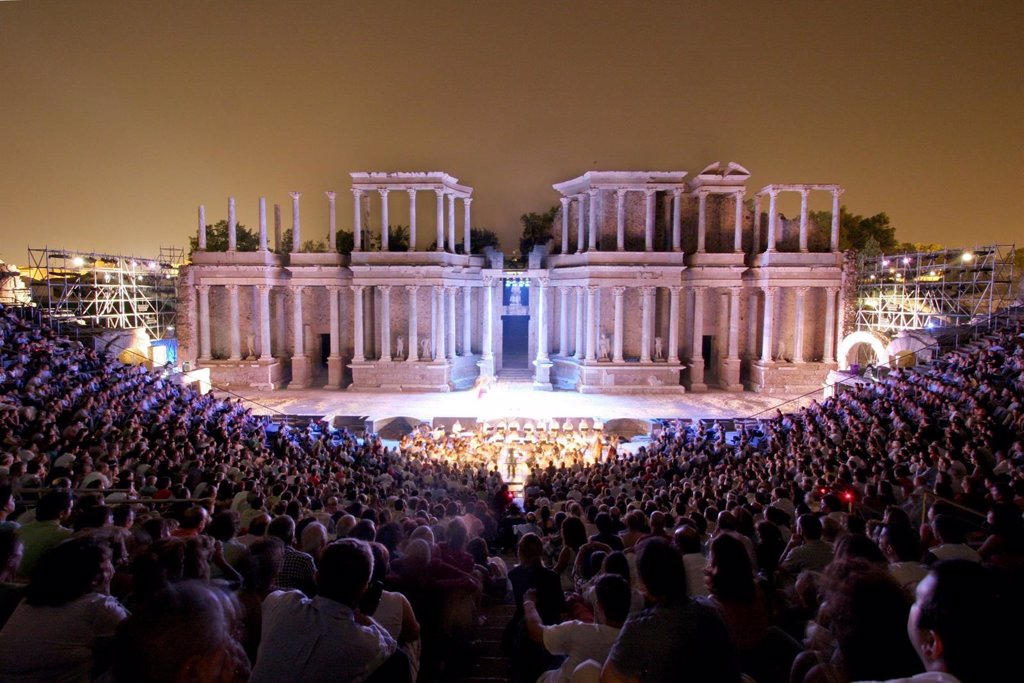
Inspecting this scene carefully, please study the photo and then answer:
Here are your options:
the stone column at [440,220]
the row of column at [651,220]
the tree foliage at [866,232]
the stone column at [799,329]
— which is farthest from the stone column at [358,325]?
the tree foliage at [866,232]

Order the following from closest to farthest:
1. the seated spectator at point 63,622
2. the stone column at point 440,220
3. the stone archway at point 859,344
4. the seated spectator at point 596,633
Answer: the seated spectator at point 63,622, the seated spectator at point 596,633, the stone archway at point 859,344, the stone column at point 440,220

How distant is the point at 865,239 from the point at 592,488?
48231 mm

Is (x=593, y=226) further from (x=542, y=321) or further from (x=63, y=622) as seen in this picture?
(x=63, y=622)

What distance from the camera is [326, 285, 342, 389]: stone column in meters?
33.5

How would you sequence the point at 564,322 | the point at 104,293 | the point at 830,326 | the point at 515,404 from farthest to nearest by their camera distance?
the point at 564,322 < the point at 830,326 < the point at 104,293 < the point at 515,404

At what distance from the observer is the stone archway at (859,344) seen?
92.7ft

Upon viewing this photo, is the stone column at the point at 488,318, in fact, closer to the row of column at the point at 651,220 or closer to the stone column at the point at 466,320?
the stone column at the point at 466,320

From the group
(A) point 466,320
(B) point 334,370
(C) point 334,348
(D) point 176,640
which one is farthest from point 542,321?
(D) point 176,640

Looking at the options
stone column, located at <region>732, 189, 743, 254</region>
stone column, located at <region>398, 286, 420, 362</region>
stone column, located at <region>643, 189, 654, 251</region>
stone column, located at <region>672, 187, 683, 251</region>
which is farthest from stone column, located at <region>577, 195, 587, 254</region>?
stone column, located at <region>398, 286, 420, 362</region>

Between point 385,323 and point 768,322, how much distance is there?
2039 centimetres

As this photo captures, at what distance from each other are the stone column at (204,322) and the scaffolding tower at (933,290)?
34722mm

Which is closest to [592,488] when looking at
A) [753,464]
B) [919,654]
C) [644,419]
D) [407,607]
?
[753,464]

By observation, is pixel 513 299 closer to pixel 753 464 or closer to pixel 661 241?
pixel 661 241

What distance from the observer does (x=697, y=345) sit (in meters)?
33.4
